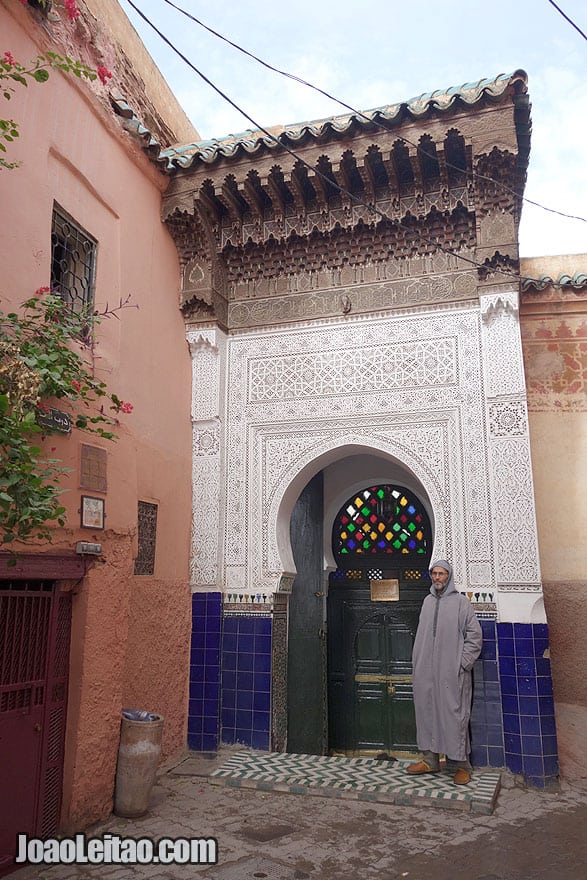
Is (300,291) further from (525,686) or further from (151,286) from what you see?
(525,686)

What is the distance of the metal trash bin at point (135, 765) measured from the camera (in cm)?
418

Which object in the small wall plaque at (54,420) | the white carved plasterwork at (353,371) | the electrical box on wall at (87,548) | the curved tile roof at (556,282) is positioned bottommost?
the electrical box on wall at (87,548)

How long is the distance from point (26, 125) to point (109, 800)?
3956 millimetres

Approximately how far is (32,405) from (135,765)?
2.21m

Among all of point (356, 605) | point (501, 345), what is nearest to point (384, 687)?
point (356, 605)

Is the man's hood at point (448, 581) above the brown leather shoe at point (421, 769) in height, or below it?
above

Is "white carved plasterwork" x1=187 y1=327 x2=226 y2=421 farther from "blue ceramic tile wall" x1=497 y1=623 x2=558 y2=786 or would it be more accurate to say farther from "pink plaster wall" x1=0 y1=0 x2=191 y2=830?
"blue ceramic tile wall" x1=497 y1=623 x2=558 y2=786

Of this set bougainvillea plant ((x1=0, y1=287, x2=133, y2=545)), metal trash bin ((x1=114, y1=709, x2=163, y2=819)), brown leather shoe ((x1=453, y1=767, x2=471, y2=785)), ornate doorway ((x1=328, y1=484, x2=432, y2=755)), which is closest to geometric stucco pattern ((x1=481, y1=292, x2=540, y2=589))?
brown leather shoe ((x1=453, y1=767, x2=471, y2=785))

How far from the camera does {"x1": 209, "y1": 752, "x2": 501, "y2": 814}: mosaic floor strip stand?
14.8 ft

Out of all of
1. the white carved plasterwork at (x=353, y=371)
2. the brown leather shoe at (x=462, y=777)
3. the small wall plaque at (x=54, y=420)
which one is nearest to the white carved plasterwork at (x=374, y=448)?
the white carved plasterwork at (x=353, y=371)

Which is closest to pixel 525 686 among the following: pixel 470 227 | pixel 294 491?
pixel 294 491

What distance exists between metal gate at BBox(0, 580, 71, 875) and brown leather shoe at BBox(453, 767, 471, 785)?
252 cm

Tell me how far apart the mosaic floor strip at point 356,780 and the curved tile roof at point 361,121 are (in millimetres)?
4676

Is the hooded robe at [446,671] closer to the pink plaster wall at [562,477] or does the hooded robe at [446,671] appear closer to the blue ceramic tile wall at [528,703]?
the blue ceramic tile wall at [528,703]
